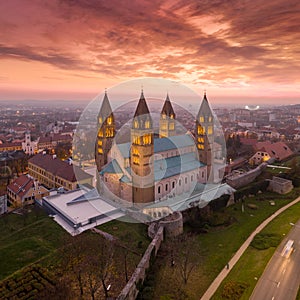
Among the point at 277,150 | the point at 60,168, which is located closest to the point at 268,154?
the point at 277,150

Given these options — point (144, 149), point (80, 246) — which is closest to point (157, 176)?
point (144, 149)

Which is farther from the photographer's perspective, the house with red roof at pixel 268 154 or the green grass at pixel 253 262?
the house with red roof at pixel 268 154

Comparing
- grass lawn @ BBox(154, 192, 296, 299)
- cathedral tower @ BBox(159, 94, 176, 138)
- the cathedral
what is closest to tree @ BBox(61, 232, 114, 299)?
grass lawn @ BBox(154, 192, 296, 299)

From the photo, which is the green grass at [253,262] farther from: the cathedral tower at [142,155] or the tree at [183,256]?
the cathedral tower at [142,155]

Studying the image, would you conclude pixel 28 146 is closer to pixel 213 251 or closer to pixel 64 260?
pixel 64 260

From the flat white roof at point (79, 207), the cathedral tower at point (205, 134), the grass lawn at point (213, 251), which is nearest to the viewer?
the grass lawn at point (213, 251)

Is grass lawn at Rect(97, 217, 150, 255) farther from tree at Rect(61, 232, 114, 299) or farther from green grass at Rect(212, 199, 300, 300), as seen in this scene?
green grass at Rect(212, 199, 300, 300)

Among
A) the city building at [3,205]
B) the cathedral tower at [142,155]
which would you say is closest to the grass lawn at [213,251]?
the cathedral tower at [142,155]
